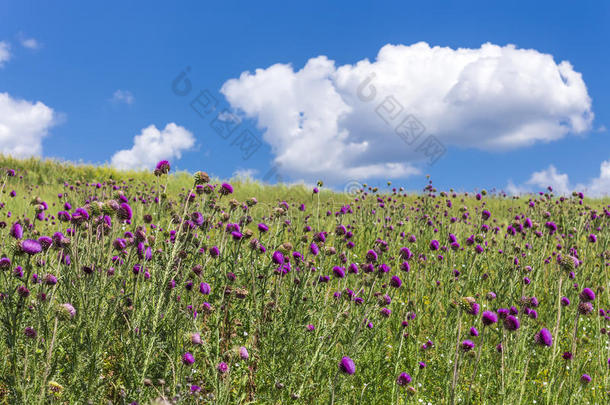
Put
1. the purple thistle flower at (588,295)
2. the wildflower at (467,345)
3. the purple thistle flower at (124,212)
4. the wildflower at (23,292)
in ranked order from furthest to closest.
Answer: the purple thistle flower at (588,295), the wildflower at (467,345), the purple thistle flower at (124,212), the wildflower at (23,292)

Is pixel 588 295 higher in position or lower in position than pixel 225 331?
higher

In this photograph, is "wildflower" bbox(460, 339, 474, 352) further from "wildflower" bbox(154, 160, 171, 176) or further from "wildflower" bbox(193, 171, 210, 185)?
"wildflower" bbox(154, 160, 171, 176)

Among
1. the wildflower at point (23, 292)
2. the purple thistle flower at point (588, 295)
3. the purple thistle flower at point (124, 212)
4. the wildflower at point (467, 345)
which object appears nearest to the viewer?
the wildflower at point (23, 292)

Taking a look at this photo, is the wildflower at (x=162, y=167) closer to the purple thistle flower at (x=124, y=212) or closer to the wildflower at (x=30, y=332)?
the purple thistle flower at (x=124, y=212)

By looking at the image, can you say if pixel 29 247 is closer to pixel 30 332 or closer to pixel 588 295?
pixel 30 332

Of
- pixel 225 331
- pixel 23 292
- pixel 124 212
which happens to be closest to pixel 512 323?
pixel 225 331

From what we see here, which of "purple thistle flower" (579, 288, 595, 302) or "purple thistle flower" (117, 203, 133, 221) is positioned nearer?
"purple thistle flower" (117, 203, 133, 221)

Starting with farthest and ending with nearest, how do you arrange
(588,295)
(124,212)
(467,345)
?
(588,295) < (467,345) < (124,212)

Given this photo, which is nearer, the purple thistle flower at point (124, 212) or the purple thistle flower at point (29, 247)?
the purple thistle flower at point (29, 247)

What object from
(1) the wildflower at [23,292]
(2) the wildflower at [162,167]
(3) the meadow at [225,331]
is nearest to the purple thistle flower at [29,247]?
(3) the meadow at [225,331]

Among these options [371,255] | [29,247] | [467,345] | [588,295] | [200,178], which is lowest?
[467,345]

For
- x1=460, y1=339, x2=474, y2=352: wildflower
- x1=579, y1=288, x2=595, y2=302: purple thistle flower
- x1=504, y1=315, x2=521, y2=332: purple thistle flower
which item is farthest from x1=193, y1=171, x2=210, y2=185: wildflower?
x1=579, y1=288, x2=595, y2=302: purple thistle flower

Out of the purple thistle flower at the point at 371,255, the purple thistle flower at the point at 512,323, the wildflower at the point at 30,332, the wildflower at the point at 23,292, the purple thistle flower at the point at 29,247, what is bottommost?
the wildflower at the point at 30,332

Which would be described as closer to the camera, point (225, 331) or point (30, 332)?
point (30, 332)
